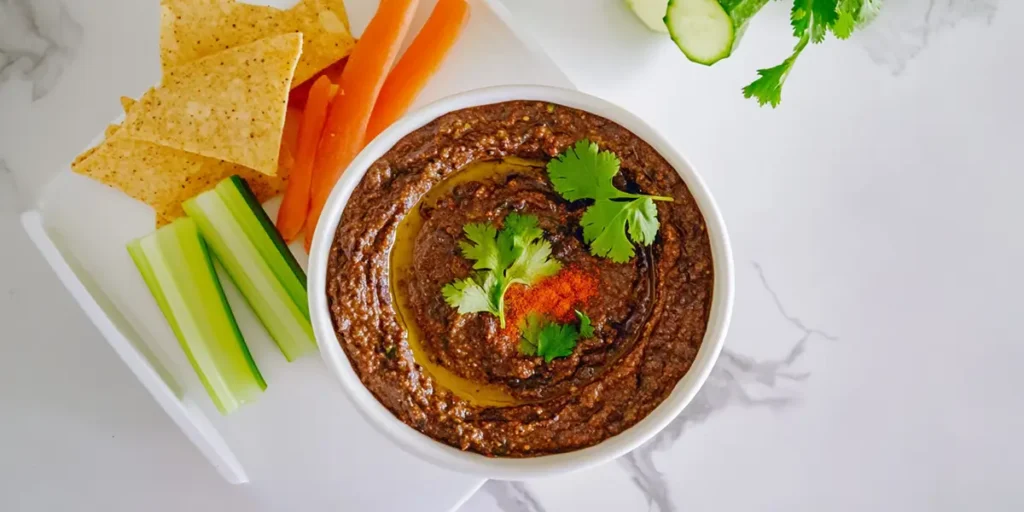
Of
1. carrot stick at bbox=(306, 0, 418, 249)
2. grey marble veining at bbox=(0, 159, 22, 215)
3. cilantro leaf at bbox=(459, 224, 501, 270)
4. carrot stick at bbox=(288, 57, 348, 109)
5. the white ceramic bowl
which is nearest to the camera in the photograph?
the white ceramic bowl

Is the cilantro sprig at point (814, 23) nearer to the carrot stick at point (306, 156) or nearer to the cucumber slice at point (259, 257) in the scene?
the carrot stick at point (306, 156)

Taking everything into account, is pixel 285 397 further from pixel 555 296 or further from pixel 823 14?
pixel 823 14

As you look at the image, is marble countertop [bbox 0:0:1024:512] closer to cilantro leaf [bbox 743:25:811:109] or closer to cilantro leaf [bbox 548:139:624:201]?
cilantro leaf [bbox 743:25:811:109]

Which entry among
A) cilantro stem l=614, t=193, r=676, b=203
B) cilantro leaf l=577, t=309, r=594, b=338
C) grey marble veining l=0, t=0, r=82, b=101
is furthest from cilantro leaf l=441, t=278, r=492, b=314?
grey marble veining l=0, t=0, r=82, b=101

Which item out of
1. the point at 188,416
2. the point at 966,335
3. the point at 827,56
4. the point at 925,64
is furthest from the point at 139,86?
the point at 966,335

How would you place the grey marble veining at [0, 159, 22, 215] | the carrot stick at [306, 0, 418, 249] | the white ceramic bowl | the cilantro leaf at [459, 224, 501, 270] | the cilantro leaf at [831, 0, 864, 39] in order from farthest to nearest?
the grey marble veining at [0, 159, 22, 215] → the carrot stick at [306, 0, 418, 249] → the cilantro leaf at [831, 0, 864, 39] → the cilantro leaf at [459, 224, 501, 270] → the white ceramic bowl

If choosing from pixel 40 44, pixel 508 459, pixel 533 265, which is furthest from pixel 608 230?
pixel 40 44
